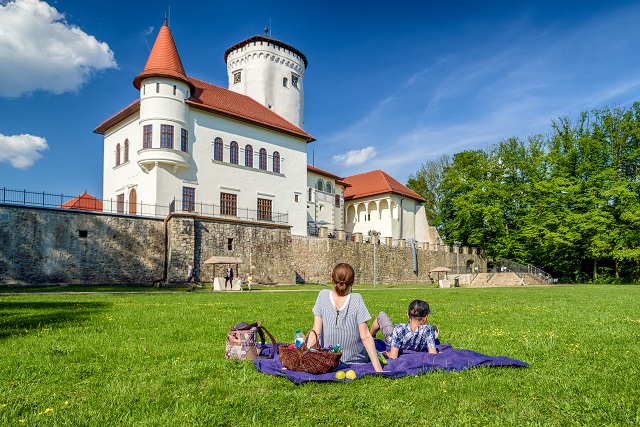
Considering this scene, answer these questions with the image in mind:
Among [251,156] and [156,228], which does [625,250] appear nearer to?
[251,156]

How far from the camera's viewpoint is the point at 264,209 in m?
38.8

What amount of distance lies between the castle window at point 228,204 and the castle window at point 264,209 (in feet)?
7.60

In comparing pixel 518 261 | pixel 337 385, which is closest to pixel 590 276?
pixel 518 261

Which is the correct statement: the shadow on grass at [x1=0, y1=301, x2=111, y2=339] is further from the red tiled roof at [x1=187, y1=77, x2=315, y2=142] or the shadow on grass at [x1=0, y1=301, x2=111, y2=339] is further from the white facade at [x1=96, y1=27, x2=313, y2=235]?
the red tiled roof at [x1=187, y1=77, x2=315, y2=142]

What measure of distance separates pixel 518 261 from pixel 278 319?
45038 millimetres

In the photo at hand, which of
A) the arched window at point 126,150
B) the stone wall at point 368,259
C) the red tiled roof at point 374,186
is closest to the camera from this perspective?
the arched window at point 126,150

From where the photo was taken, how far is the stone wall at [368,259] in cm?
3784

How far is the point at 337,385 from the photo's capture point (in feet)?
16.1

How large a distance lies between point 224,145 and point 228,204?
4.47 metres

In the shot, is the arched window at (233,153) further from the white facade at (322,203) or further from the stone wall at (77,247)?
the white facade at (322,203)

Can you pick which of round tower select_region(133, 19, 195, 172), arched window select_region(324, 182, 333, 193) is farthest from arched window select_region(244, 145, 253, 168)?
arched window select_region(324, 182, 333, 193)

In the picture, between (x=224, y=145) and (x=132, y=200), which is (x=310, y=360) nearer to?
(x=132, y=200)

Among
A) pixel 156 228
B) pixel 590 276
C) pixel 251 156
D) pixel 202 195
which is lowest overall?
pixel 590 276

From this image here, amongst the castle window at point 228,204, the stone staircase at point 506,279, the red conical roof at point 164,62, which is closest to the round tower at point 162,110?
the red conical roof at point 164,62
